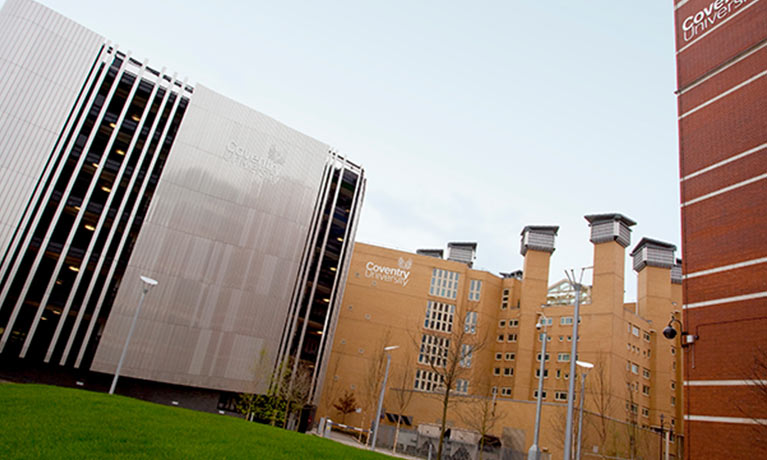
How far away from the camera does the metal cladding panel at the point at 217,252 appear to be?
41812 mm

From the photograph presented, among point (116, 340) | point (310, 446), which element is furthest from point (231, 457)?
point (116, 340)

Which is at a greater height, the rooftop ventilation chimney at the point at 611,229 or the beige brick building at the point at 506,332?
the rooftop ventilation chimney at the point at 611,229

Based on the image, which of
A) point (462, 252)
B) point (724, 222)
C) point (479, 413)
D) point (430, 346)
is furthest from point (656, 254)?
point (724, 222)

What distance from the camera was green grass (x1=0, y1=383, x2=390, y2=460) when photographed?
10.1 meters

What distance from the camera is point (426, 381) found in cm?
6303

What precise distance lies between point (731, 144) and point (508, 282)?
1888 inches

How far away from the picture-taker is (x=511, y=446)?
4500 centimetres

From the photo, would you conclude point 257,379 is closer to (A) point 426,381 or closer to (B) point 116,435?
(A) point 426,381

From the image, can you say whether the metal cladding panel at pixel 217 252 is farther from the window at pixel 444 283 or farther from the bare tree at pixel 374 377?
the window at pixel 444 283

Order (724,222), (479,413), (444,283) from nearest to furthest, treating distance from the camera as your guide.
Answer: (724,222)
(479,413)
(444,283)

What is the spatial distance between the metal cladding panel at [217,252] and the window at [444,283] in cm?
2288

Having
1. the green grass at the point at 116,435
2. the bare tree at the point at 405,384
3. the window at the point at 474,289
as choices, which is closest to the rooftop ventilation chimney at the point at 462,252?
the window at the point at 474,289

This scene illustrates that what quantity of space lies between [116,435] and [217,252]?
35.1 meters

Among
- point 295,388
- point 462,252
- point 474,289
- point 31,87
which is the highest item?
point 462,252
